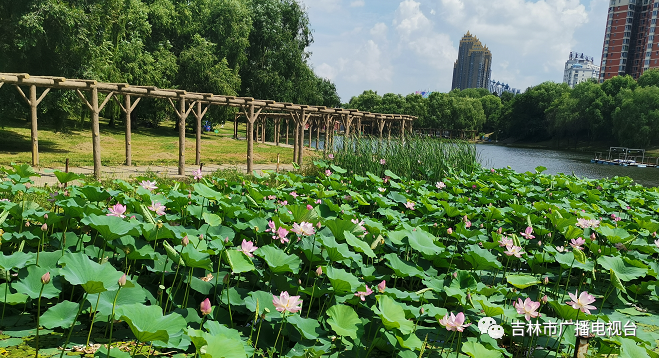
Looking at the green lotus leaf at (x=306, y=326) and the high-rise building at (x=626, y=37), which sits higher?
the high-rise building at (x=626, y=37)

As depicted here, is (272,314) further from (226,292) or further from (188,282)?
(188,282)

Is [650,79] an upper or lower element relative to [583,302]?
upper

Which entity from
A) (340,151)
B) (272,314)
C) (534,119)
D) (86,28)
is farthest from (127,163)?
(534,119)

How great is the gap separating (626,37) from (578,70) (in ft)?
350

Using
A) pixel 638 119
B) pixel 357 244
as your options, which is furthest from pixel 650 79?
pixel 357 244

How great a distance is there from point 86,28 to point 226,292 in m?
15.6

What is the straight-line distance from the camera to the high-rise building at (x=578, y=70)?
17312 centimetres

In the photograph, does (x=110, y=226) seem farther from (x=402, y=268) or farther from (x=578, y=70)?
(x=578, y=70)

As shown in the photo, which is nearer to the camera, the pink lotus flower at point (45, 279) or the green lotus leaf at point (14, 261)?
the pink lotus flower at point (45, 279)

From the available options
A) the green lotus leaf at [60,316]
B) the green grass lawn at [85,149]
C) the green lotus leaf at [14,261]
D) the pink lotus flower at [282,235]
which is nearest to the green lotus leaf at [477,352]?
the pink lotus flower at [282,235]

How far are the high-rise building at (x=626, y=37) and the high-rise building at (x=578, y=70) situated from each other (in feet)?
303

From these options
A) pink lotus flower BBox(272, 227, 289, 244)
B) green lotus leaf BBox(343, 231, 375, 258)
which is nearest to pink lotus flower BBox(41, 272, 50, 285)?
pink lotus flower BBox(272, 227, 289, 244)

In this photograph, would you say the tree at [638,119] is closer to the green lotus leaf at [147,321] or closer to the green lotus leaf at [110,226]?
the green lotus leaf at [110,226]

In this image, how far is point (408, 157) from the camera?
8.75m
